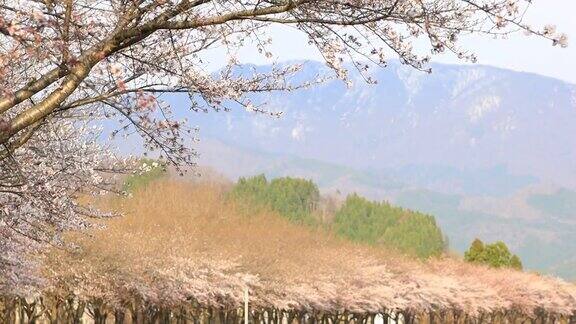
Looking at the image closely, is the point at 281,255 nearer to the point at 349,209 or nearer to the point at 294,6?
the point at 294,6

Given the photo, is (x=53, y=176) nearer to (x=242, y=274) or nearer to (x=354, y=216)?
(x=242, y=274)

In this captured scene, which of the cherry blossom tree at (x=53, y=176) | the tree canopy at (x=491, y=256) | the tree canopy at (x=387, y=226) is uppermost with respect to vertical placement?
the tree canopy at (x=387, y=226)

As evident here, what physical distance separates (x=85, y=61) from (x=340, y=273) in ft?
171

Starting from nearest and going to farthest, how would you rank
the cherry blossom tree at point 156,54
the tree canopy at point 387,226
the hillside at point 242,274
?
the cherry blossom tree at point 156,54 → the hillside at point 242,274 → the tree canopy at point 387,226

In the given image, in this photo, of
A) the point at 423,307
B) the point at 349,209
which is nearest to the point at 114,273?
the point at 423,307

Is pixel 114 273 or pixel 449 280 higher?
pixel 449 280

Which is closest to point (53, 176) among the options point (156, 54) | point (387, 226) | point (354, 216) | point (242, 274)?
point (156, 54)

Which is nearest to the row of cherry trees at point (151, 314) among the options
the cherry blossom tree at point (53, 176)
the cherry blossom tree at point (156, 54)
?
the cherry blossom tree at point (53, 176)

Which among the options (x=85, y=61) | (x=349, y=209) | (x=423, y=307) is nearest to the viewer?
(x=85, y=61)

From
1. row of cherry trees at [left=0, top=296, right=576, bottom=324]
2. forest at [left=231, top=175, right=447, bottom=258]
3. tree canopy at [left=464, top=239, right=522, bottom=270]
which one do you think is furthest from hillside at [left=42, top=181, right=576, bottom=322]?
forest at [left=231, top=175, right=447, bottom=258]

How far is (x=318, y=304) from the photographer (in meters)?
55.5

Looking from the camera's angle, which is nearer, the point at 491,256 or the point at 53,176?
the point at 53,176

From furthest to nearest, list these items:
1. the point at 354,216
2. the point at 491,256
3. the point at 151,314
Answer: the point at 354,216
the point at 491,256
the point at 151,314

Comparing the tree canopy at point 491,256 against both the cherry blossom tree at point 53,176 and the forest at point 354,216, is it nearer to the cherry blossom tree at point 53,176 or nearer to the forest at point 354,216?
the forest at point 354,216
